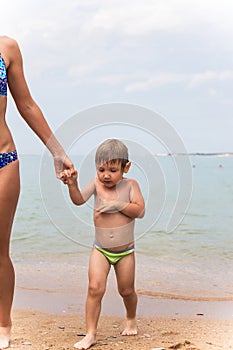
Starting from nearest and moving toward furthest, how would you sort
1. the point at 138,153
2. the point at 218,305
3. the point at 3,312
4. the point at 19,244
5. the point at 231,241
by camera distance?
the point at 3,312 → the point at 138,153 → the point at 218,305 → the point at 19,244 → the point at 231,241

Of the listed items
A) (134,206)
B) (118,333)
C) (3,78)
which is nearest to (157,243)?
(118,333)

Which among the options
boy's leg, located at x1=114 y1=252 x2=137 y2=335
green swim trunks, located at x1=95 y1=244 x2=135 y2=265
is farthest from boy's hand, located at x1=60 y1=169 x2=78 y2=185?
boy's leg, located at x1=114 y1=252 x2=137 y2=335

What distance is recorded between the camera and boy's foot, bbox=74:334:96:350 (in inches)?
148

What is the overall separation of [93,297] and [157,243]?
515 centimetres

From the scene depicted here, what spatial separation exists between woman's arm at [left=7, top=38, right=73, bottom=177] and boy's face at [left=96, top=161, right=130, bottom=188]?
26 centimetres

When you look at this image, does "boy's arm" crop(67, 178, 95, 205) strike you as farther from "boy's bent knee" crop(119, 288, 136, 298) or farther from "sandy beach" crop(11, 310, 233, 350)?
"sandy beach" crop(11, 310, 233, 350)

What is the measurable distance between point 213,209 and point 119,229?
10.9 metres

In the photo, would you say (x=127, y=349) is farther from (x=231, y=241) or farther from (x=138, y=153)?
(x=231, y=241)

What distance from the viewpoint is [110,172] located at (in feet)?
12.8

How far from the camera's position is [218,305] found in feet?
17.8

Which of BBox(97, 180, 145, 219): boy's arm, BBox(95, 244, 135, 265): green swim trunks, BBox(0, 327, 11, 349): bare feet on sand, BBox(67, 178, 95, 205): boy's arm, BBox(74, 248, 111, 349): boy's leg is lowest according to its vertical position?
BBox(0, 327, 11, 349): bare feet on sand

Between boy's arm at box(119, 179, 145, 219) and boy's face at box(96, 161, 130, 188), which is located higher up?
boy's face at box(96, 161, 130, 188)

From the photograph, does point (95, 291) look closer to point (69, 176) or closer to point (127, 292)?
point (127, 292)

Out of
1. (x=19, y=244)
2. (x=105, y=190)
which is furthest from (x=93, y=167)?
(x=19, y=244)
